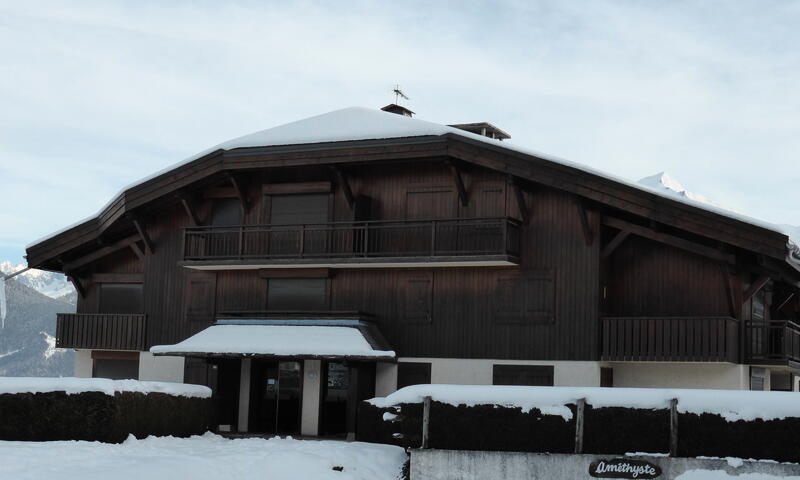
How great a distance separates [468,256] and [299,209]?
604 centimetres

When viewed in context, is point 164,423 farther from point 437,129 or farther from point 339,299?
point 437,129

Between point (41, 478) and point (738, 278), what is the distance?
17.5 metres

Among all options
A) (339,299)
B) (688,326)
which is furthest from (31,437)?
(688,326)

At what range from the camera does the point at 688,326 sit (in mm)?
27188

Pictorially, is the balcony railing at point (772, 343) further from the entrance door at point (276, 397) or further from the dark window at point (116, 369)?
the dark window at point (116, 369)

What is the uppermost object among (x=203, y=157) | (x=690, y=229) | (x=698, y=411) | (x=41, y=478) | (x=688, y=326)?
(x=203, y=157)

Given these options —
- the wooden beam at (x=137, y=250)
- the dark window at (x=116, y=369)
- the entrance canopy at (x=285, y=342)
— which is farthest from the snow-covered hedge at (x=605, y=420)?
the wooden beam at (x=137, y=250)

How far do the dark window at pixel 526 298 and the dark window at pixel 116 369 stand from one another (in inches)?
495

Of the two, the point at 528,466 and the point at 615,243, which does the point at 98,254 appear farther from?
the point at 528,466

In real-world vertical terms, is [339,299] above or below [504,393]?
above

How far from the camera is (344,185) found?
31016 millimetres

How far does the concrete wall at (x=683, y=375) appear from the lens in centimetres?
2752

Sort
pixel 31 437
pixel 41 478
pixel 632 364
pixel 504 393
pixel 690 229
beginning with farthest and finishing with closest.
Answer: pixel 632 364 < pixel 690 229 < pixel 31 437 < pixel 504 393 < pixel 41 478

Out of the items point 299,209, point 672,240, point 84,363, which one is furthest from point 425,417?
point 84,363
